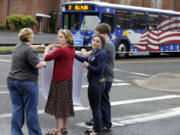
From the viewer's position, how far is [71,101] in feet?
20.2

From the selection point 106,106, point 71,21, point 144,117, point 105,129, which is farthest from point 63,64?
point 71,21

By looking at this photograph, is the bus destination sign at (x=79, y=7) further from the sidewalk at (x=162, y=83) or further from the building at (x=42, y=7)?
the building at (x=42, y=7)

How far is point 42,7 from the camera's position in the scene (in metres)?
59.5

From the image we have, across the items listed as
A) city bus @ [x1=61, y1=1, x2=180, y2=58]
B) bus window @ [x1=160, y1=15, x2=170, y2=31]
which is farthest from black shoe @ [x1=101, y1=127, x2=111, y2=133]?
bus window @ [x1=160, y1=15, x2=170, y2=31]

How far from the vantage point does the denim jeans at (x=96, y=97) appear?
6.16m

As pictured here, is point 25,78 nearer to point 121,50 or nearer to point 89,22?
point 89,22

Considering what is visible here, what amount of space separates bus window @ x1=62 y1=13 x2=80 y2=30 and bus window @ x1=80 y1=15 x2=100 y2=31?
0.39m

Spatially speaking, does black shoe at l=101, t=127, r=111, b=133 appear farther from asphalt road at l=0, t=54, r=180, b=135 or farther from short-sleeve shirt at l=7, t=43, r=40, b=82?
short-sleeve shirt at l=7, t=43, r=40, b=82

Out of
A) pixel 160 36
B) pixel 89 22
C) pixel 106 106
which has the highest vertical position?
pixel 89 22

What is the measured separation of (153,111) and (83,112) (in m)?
1.78

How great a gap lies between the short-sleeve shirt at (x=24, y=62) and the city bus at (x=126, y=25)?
50.2 feet

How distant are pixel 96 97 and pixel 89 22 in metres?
15.0

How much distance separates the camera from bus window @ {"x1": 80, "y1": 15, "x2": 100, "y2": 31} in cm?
2073

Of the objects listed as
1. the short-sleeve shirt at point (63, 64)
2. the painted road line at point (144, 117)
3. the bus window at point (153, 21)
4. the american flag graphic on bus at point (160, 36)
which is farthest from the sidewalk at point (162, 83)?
the bus window at point (153, 21)
